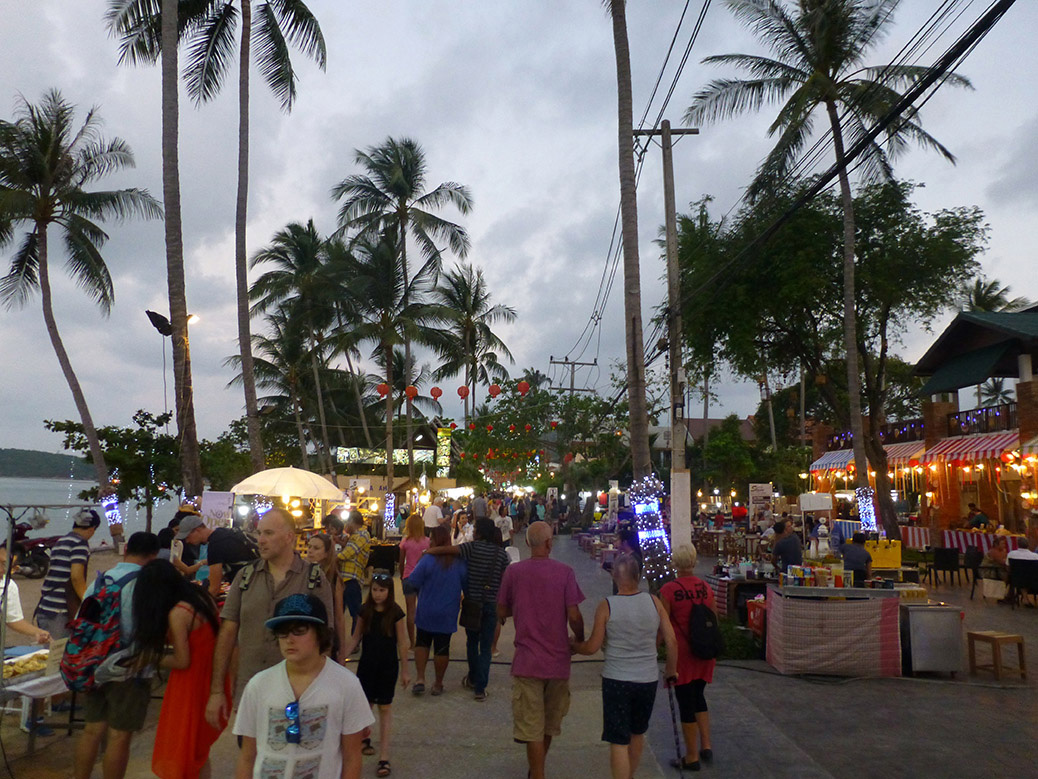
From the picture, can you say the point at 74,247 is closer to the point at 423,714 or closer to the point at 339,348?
the point at 339,348

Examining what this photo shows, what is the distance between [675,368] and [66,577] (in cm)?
1083

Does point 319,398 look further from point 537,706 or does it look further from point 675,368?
point 537,706

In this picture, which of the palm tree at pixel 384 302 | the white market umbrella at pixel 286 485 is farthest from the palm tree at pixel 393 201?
the white market umbrella at pixel 286 485

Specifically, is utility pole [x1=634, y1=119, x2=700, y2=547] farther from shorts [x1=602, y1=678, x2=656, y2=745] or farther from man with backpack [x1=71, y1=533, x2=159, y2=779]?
man with backpack [x1=71, y1=533, x2=159, y2=779]

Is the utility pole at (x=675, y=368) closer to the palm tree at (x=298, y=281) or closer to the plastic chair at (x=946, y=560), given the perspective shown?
the plastic chair at (x=946, y=560)

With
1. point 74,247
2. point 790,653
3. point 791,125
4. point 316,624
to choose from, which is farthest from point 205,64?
point 316,624

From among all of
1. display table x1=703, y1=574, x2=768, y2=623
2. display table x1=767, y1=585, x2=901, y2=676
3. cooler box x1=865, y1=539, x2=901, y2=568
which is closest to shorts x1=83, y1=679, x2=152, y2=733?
display table x1=767, y1=585, x2=901, y2=676

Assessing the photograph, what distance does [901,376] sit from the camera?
43812 mm

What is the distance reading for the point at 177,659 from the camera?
4.02 m

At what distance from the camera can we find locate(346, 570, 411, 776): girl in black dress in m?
5.76

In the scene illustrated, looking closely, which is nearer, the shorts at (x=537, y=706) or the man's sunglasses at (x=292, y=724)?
the man's sunglasses at (x=292, y=724)

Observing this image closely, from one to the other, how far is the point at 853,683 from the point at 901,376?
3936 centimetres

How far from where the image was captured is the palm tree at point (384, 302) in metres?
31.1

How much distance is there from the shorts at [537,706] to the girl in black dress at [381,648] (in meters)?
1.04
